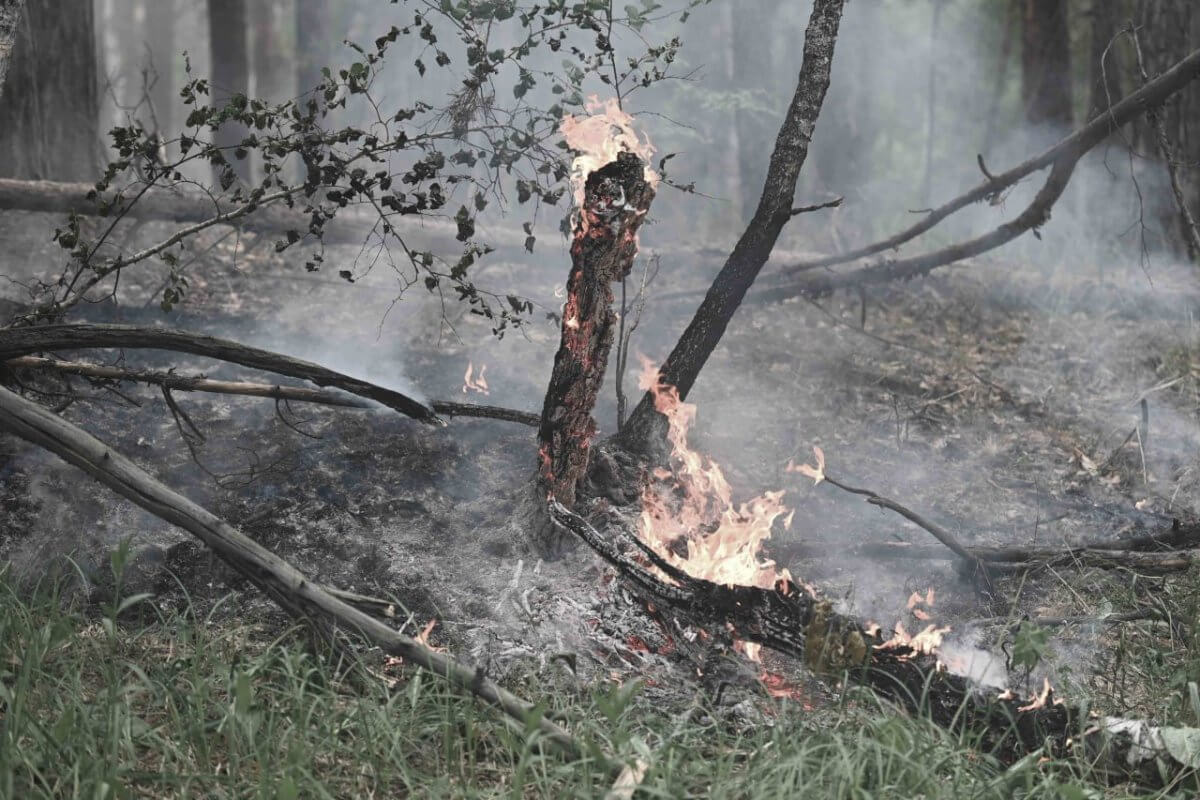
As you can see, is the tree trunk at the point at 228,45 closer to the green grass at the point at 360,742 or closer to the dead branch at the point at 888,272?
the dead branch at the point at 888,272

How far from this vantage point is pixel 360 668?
3381 mm

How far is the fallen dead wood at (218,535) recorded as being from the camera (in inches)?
126

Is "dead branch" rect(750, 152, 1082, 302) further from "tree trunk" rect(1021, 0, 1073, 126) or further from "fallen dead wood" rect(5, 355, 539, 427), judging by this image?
"tree trunk" rect(1021, 0, 1073, 126)

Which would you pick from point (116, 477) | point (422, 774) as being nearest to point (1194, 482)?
point (422, 774)

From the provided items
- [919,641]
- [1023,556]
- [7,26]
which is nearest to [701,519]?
[919,641]

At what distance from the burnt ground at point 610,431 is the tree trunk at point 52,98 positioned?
62 centimetres

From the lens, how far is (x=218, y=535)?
3.31m

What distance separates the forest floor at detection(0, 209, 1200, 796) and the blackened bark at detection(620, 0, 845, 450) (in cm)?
82

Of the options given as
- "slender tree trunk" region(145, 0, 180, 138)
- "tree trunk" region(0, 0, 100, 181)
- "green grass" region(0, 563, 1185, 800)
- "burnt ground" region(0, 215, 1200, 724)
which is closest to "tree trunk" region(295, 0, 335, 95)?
"tree trunk" region(0, 0, 100, 181)

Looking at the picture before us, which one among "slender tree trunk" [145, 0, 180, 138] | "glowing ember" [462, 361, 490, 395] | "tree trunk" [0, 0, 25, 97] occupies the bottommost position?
"glowing ember" [462, 361, 490, 395]

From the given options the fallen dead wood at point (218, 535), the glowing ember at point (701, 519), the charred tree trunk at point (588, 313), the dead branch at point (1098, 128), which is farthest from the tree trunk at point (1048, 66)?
the fallen dead wood at point (218, 535)

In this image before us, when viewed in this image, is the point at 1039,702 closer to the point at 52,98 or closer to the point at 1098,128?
the point at 1098,128

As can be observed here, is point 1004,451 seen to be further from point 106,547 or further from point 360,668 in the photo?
point 106,547

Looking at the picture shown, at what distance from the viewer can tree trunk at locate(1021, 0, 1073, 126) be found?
34.3 ft
